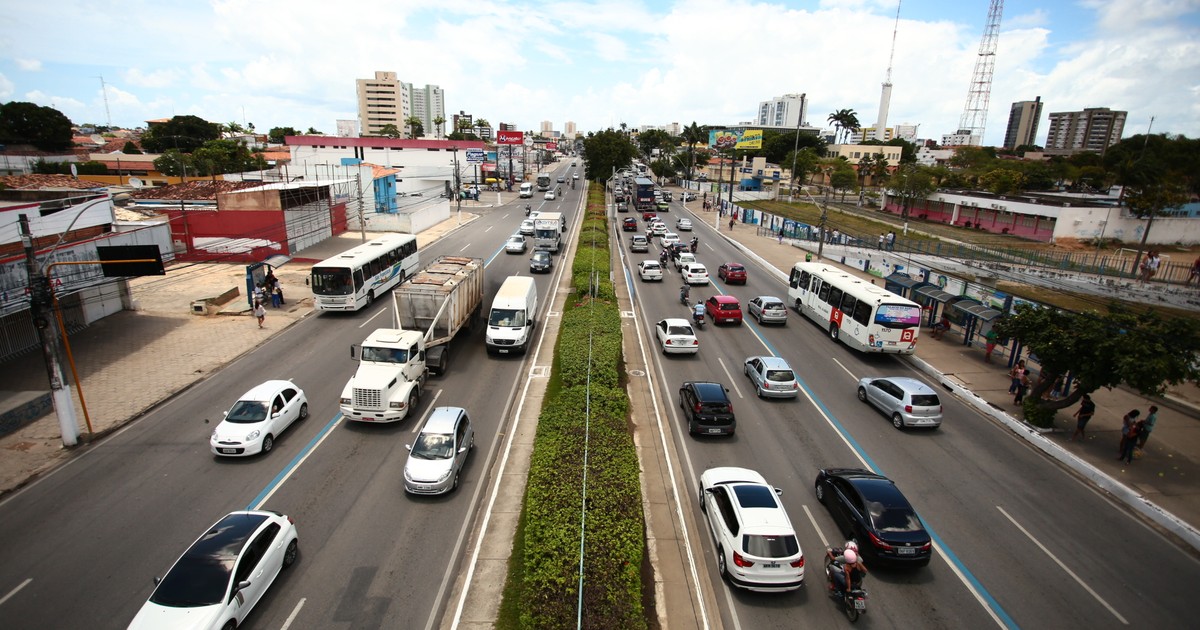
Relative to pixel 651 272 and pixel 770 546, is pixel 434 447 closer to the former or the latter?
pixel 770 546

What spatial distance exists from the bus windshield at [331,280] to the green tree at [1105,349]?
30.1 meters

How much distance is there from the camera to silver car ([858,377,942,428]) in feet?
62.4

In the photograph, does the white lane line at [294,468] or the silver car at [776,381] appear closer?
the white lane line at [294,468]

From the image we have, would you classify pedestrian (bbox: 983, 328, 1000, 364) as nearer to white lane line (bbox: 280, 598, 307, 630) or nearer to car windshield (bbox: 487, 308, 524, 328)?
car windshield (bbox: 487, 308, 524, 328)

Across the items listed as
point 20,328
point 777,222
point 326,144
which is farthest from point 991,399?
point 326,144

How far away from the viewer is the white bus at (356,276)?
2928 centimetres

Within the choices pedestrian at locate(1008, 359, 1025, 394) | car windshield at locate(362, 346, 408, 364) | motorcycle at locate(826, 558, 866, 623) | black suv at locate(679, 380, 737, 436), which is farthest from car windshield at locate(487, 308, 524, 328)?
pedestrian at locate(1008, 359, 1025, 394)

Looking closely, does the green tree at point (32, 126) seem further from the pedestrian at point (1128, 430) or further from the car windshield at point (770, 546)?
the pedestrian at point (1128, 430)

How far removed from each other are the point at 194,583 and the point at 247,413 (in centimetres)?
768

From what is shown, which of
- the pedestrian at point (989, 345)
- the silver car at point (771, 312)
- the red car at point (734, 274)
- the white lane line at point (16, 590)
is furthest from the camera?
the red car at point (734, 274)

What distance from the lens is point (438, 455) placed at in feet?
48.6

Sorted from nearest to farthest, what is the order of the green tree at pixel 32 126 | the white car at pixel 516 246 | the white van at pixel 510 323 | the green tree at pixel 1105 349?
1. the green tree at pixel 1105 349
2. the white van at pixel 510 323
3. the white car at pixel 516 246
4. the green tree at pixel 32 126

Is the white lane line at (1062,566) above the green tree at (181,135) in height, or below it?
below

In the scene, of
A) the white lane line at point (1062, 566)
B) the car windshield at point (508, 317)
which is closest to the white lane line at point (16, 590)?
the car windshield at point (508, 317)
